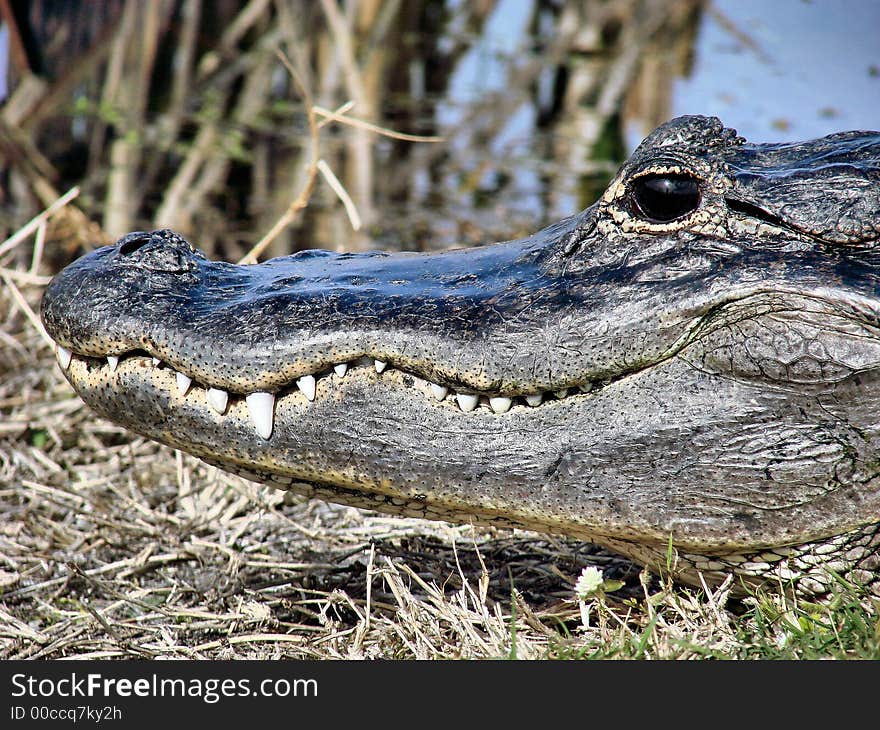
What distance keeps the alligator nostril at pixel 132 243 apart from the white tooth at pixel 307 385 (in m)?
0.59

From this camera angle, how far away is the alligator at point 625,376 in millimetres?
2480

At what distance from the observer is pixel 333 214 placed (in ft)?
25.9

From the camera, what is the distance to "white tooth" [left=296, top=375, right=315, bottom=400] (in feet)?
8.34

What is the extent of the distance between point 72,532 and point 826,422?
2.44 metres

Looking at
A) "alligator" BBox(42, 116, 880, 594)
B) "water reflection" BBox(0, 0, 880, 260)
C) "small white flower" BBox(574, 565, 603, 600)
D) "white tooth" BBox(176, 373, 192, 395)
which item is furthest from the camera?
"water reflection" BBox(0, 0, 880, 260)

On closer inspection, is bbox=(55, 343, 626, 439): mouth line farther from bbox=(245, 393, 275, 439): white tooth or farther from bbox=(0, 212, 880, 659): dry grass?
bbox=(0, 212, 880, 659): dry grass

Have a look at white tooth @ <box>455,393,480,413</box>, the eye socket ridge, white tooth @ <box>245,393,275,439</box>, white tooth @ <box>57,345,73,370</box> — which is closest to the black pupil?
the eye socket ridge

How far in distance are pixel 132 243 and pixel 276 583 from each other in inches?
45.0

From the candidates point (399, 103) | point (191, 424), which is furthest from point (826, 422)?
point (399, 103)

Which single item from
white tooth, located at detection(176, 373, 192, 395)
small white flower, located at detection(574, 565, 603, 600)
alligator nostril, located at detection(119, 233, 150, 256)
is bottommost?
small white flower, located at detection(574, 565, 603, 600)

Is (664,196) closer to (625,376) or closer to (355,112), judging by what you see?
(625,376)

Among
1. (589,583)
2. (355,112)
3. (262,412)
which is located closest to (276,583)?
(262,412)

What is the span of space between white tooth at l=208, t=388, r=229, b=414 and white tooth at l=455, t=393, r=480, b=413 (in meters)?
0.54

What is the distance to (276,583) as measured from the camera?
3330 millimetres
